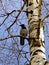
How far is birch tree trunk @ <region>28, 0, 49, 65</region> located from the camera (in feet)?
6.40

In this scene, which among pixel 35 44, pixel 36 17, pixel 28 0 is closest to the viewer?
pixel 35 44

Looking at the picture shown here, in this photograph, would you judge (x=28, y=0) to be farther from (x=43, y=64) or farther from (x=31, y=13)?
(x=43, y=64)

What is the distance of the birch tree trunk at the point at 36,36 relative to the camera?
195 cm

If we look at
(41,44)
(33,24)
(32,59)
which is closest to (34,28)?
(33,24)

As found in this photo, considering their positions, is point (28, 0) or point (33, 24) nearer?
point (33, 24)

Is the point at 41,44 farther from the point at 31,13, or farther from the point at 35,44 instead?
the point at 31,13

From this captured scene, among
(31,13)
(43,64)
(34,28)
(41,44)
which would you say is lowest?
(43,64)

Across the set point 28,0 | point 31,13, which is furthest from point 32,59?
point 28,0

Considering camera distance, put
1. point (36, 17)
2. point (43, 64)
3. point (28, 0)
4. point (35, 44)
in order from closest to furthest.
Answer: point (43, 64) → point (35, 44) → point (36, 17) → point (28, 0)

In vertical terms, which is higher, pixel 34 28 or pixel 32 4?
pixel 32 4

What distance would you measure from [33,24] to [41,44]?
229 millimetres

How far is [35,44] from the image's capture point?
205 centimetres

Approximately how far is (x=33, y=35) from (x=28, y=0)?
1.53 feet

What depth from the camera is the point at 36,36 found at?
6.76 ft
